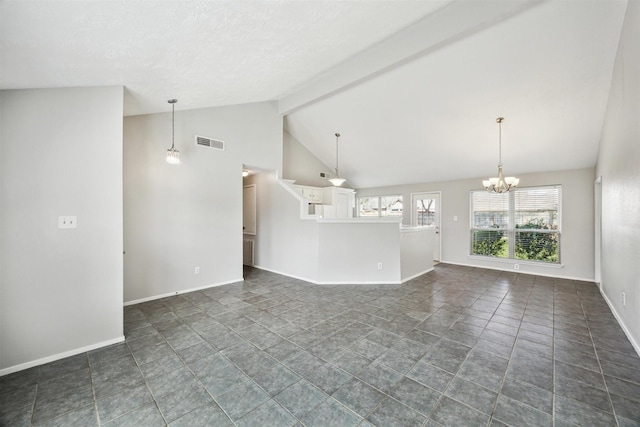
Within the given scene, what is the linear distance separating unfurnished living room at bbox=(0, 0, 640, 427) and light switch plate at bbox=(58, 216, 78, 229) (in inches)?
2.0

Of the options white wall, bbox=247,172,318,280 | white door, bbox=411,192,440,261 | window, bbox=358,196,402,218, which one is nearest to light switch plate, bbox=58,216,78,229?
white wall, bbox=247,172,318,280

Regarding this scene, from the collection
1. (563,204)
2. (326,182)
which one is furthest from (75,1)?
(563,204)

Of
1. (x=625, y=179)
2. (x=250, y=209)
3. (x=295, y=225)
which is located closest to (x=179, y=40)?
(x=295, y=225)

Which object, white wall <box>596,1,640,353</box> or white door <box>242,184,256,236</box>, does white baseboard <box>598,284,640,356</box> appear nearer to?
white wall <box>596,1,640,353</box>

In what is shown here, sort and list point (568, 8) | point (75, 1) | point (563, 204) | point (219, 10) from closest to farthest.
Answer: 1. point (75, 1)
2. point (219, 10)
3. point (568, 8)
4. point (563, 204)

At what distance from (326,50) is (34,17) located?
2.46 metres

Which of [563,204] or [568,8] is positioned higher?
[568,8]

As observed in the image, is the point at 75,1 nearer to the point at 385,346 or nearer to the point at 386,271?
the point at 385,346

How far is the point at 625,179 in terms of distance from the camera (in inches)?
114

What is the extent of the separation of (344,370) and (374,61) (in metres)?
3.64

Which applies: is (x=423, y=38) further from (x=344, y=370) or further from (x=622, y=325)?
(x=622, y=325)

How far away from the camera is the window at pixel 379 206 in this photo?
820 centimetres

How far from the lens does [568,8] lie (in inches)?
106

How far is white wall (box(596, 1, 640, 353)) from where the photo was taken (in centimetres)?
250
